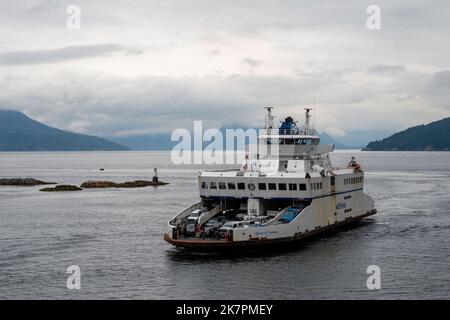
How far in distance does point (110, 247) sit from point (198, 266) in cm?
1201

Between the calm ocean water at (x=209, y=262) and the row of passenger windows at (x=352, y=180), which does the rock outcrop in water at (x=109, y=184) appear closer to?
the calm ocean water at (x=209, y=262)

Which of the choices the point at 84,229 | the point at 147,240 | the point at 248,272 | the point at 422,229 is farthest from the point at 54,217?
the point at 422,229

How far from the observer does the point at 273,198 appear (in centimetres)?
5438

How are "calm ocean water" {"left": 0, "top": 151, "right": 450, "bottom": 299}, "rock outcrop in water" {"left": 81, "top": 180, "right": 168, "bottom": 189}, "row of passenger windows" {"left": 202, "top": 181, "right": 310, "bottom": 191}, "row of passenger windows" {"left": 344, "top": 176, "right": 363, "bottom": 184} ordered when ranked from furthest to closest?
"rock outcrop in water" {"left": 81, "top": 180, "right": 168, "bottom": 189} < "row of passenger windows" {"left": 344, "top": 176, "right": 363, "bottom": 184} < "row of passenger windows" {"left": 202, "top": 181, "right": 310, "bottom": 191} < "calm ocean water" {"left": 0, "top": 151, "right": 450, "bottom": 299}

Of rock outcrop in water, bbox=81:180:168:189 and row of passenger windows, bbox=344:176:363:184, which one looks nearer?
row of passenger windows, bbox=344:176:363:184

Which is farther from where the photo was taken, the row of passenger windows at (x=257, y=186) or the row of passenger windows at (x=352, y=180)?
the row of passenger windows at (x=352, y=180)

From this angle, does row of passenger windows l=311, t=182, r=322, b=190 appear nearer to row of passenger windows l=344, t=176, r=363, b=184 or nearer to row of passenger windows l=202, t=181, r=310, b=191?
row of passenger windows l=202, t=181, r=310, b=191

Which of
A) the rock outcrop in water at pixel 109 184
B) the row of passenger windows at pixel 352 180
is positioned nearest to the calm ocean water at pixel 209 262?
the row of passenger windows at pixel 352 180

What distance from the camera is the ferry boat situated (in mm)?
48991

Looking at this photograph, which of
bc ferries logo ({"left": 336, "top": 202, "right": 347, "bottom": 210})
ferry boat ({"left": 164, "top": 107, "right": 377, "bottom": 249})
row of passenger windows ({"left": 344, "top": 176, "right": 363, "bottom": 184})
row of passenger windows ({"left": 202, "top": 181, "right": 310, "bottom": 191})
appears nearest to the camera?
ferry boat ({"left": 164, "top": 107, "right": 377, "bottom": 249})

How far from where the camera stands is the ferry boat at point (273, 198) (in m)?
49.0

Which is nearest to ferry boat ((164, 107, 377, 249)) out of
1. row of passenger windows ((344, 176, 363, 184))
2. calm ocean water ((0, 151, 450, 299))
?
row of passenger windows ((344, 176, 363, 184))

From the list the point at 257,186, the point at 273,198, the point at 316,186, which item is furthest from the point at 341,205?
the point at 257,186

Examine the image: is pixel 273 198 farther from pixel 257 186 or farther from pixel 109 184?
pixel 109 184
